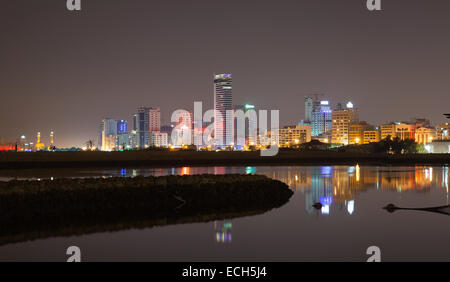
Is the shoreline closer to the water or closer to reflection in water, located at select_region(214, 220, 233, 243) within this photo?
reflection in water, located at select_region(214, 220, 233, 243)

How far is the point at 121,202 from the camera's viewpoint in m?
24.0

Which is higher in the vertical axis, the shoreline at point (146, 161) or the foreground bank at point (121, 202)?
the foreground bank at point (121, 202)

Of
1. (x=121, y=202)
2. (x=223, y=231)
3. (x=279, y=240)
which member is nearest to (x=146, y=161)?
(x=121, y=202)

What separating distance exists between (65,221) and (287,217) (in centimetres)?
1019

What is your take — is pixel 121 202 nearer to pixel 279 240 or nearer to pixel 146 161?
pixel 279 240

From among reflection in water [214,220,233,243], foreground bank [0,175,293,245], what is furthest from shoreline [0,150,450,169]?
reflection in water [214,220,233,243]

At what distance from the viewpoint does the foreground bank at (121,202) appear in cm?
1985

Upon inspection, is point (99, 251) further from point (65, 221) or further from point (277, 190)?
point (277, 190)

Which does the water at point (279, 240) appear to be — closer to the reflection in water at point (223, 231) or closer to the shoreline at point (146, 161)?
the reflection in water at point (223, 231)

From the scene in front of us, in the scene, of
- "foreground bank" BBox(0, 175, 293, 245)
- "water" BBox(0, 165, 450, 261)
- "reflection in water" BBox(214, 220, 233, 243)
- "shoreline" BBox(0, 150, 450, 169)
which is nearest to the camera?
"water" BBox(0, 165, 450, 261)

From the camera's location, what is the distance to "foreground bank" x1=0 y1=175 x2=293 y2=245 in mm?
19855

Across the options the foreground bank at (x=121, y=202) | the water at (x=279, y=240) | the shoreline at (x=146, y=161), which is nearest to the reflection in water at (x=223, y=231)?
the water at (x=279, y=240)
